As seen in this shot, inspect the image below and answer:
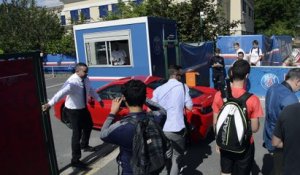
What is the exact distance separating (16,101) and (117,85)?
4.00 m

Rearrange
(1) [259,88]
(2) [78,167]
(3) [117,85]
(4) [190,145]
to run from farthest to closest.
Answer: (1) [259,88], (3) [117,85], (4) [190,145], (2) [78,167]

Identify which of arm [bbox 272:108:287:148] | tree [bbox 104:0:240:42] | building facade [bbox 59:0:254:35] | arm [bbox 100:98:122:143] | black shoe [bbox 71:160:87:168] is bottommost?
black shoe [bbox 71:160:87:168]

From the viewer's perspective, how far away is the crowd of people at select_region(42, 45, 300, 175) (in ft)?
10.3

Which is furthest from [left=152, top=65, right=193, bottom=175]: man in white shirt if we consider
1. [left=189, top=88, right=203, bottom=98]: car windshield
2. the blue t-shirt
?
[left=189, top=88, right=203, bottom=98]: car windshield

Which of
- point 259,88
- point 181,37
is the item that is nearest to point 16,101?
point 259,88

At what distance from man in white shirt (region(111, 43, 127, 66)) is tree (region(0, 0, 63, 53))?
17917 mm

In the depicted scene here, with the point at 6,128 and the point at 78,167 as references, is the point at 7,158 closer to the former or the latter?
the point at 6,128

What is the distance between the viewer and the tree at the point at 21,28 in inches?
1183

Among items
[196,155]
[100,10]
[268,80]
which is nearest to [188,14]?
[268,80]

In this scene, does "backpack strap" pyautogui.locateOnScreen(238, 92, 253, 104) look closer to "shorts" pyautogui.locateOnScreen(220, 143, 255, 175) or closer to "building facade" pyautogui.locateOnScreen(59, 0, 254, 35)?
"shorts" pyautogui.locateOnScreen(220, 143, 255, 175)

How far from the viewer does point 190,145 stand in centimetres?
770

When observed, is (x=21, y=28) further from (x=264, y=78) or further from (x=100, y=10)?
(x=264, y=78)

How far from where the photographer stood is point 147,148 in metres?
3.04

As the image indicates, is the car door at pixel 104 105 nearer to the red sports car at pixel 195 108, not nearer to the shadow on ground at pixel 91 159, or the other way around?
the red sports car at pixel 195 108
